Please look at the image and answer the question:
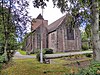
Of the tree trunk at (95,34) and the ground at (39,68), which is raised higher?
the tree trunk at (95,34)

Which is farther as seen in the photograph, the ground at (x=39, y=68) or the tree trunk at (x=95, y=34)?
the ground at (x=39, y=68)

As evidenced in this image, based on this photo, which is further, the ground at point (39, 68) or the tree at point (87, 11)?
the ground at point (39, 68)

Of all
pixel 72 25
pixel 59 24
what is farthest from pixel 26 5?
pixel 59 24

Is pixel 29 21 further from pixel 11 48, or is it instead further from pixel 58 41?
pixel 58 41

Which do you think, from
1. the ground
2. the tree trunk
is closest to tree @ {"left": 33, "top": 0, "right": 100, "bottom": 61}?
the tree trunk

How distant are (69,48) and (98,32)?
1215 inches

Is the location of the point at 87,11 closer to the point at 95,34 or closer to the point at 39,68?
the point at 95,34

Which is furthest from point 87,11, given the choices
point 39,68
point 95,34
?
point 39,68

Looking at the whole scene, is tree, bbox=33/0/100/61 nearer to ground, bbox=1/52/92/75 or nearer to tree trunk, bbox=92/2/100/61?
tree trunk, bbox=92/2/100/61

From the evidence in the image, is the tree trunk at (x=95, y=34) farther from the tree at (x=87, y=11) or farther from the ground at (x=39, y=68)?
the ground at (x=39, y=68)

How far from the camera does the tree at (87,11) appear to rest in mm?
8305

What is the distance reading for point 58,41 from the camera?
3891cm

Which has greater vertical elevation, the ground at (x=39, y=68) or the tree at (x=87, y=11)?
the tree at (x=87, y=11)

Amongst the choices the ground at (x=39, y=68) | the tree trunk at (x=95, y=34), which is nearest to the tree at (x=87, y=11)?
the tree trunk at (x=95, y=34)
